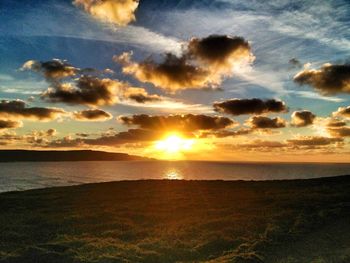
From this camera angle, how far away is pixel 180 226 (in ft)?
85.9

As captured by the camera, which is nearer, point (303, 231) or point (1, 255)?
point (1, 255)

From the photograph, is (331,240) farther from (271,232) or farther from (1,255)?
(1,255)

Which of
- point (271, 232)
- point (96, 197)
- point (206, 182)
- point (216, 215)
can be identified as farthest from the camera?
point (206, 182)

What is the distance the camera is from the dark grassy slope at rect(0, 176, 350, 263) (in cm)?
1995

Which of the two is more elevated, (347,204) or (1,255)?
(347,204)

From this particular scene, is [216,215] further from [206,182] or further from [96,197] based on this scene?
[206,182]

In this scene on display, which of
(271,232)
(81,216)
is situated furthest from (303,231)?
(81,216)

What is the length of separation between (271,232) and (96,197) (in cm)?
2454

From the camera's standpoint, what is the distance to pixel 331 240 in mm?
21562

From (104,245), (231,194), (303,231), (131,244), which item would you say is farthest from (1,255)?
(231,194)

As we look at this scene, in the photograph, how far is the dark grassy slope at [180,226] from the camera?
20.0 metres

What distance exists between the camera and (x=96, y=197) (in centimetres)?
4194

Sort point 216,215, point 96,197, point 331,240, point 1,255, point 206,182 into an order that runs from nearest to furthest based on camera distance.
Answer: point 1,255 → point 331,240 → point 216,215 → point 96,197 → point 206,182

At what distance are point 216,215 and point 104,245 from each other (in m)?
11.4
